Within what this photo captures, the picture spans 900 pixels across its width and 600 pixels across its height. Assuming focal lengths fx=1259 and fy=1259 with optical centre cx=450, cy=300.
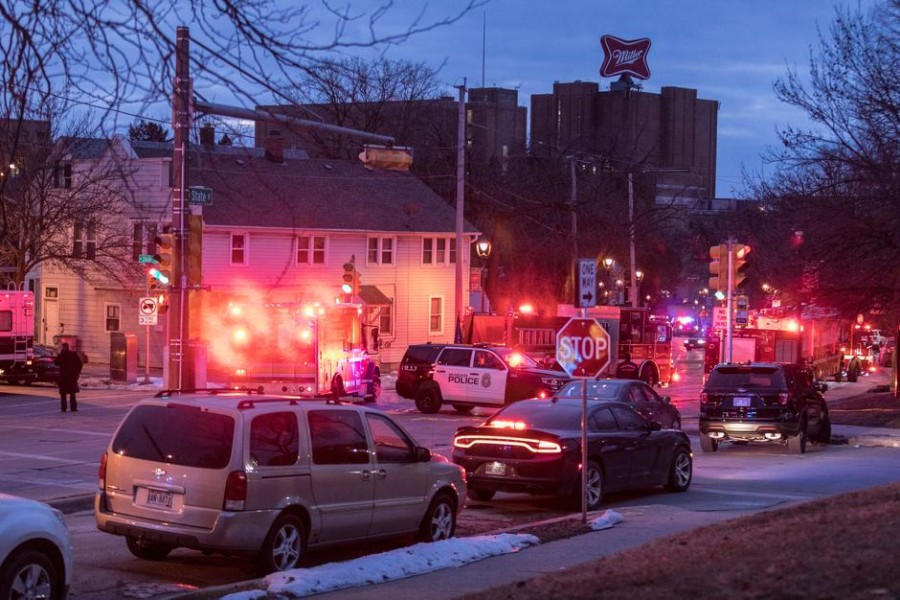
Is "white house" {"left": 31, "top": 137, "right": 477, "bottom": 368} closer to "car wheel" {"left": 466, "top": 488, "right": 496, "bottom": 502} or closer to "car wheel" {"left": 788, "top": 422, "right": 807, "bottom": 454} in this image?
"car wheel" {"left": 788, "top": 422, "right": 807, "bottom": 454}

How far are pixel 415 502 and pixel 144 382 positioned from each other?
93.0 ft

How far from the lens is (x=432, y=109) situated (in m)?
66.5

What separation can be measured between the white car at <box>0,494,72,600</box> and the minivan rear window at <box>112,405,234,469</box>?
1913mm

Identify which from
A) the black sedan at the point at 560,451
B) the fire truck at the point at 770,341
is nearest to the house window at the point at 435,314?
the fire truck at the point at 770,341

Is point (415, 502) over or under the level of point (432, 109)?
under

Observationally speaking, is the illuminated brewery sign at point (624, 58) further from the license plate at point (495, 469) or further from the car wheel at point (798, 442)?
the license plate at point (495, 469)

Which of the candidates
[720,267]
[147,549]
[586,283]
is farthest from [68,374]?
[147,549]

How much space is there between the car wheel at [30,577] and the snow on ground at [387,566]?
126 cm

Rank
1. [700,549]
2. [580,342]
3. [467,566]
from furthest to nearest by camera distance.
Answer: [580,342], [467,566], [700,549]

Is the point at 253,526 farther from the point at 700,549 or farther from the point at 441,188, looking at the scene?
the point at 441,188

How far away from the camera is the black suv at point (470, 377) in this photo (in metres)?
31.1

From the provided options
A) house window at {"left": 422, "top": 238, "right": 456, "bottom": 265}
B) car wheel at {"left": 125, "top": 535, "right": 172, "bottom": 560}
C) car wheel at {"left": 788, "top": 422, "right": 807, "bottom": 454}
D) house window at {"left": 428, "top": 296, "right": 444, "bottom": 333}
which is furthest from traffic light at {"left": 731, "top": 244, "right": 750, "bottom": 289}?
house window at {"left": 428, "top": 296, "right": 444, "bottom": 333}

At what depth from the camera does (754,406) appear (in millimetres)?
24641

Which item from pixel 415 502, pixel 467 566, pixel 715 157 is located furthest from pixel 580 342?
pixel 715 157
